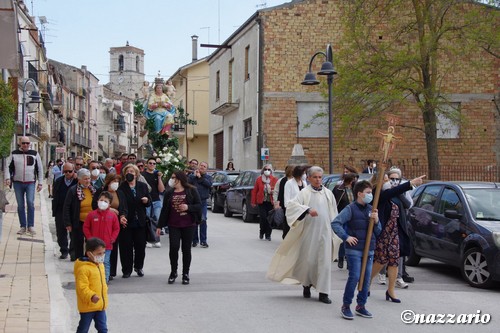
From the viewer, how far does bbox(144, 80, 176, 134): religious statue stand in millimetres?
18969

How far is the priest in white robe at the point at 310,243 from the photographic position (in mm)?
9070

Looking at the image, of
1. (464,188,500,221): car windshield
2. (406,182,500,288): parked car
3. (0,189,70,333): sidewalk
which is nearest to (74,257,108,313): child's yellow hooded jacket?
(0,189,70,333): sidewalk

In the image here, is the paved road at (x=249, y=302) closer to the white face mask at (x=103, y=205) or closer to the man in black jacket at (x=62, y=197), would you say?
the man in black jacket at (x=62, y=197)

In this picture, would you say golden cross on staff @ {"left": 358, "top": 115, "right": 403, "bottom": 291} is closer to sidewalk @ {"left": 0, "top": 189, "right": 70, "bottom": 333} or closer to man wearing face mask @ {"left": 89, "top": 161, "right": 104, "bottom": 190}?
sidewalk @ {"left": 0, "top": 189, "right": 70, "bottom": 333}

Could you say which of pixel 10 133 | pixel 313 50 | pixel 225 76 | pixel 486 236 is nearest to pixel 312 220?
pixel 486 236

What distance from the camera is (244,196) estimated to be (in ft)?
71.3

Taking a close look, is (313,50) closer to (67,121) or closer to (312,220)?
(312,220)

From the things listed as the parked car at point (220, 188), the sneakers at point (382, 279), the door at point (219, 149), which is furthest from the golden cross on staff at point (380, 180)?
the door at point (219, 149)

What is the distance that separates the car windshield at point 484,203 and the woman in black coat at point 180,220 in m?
4.29

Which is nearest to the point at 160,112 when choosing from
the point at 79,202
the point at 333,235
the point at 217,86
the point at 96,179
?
the point at 96,179

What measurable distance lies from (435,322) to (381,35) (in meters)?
23.2

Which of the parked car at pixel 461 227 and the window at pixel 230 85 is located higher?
the window at pixel 230 85

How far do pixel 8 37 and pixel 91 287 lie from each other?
2.82m

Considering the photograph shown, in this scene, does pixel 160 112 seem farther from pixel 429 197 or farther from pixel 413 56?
pixel 413 56
